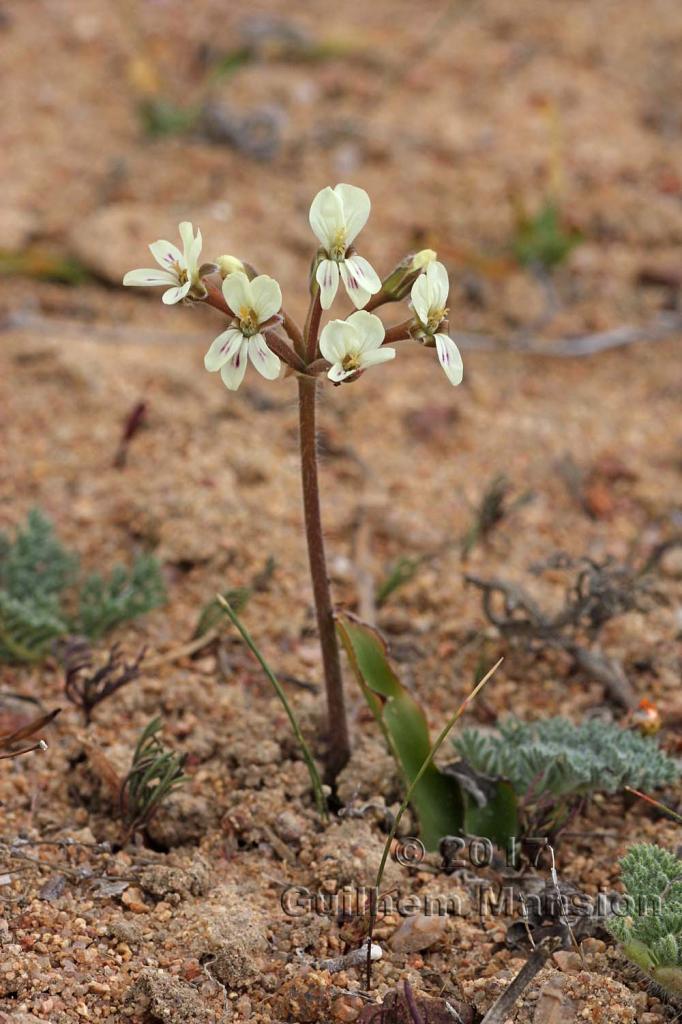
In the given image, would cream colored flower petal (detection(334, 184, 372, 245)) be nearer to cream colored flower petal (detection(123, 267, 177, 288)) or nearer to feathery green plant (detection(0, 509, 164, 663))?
cream colored flower petal (detection(123, 267, 177, 288))

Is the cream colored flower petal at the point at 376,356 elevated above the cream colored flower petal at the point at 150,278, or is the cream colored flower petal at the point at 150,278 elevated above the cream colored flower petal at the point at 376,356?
the cream colored flower petal at the point at 150,278

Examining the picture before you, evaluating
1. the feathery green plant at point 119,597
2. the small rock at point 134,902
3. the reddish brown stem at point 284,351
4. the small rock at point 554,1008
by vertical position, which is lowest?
the small rock at point 554,1008

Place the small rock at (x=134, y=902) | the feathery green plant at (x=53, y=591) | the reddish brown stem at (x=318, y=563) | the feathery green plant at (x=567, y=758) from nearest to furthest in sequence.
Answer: the reddish brown stem at (x=318, y=563)
the small rock at (x=134, y=902)
the feathery green plant at (x=567, y=758)
the feathery green plant at (x=53, y=591)

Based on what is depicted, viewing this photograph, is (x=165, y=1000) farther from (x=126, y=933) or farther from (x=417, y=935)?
(x=417, y=935)

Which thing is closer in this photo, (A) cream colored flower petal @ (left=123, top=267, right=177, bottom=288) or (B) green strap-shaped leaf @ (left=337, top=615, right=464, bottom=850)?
(A) cream colored flower petal @ (left=123, top=267, right=177, bottom=288)

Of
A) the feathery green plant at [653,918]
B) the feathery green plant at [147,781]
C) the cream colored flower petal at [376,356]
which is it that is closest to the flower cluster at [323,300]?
the cream colored flower petal at [376,356]

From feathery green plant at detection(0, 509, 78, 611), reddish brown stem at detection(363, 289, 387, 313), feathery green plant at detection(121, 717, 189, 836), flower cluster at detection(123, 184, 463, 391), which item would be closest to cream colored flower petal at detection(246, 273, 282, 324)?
flower cluster at detection(123, 184, 463, 391)

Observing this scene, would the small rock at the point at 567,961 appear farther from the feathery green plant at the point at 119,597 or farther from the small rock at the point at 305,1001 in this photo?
the feathery green plant at the point at 119,597
